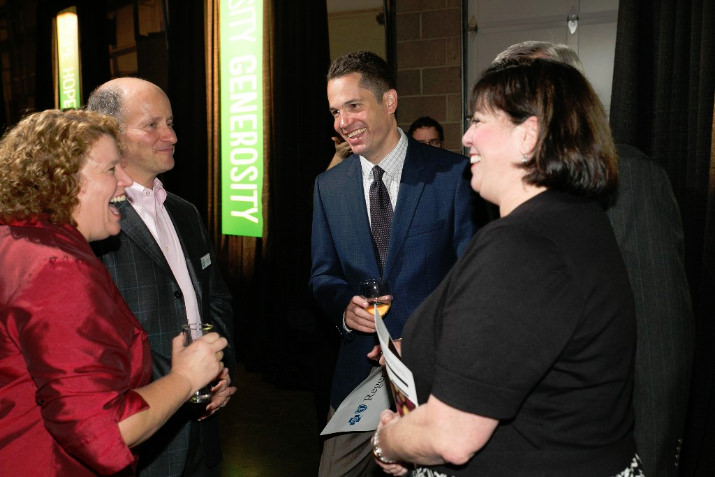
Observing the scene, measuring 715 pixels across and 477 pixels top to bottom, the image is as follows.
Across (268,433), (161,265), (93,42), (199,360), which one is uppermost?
(93,42)

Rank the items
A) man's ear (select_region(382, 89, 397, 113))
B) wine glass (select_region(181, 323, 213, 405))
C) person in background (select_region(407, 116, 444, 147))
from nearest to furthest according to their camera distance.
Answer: wine glass (select_region(181, 323, 213, 405))
man's ear (select_region(382, 89, 397, 113))
person in background (select_region(407, 116, 444, 147))

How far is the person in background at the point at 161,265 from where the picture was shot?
180 cm

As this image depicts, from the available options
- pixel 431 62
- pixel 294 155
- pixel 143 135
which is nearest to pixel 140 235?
pixel 143 135

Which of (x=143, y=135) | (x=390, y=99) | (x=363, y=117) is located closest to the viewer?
(x=143, y=135)

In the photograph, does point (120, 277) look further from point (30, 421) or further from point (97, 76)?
point (97, 76)

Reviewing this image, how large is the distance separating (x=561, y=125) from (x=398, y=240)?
1.03m

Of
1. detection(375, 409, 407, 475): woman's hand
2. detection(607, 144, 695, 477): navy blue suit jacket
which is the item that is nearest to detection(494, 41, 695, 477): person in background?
→ detection(607, 144, 695, 477): navy blue suit jacket

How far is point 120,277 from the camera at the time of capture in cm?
178

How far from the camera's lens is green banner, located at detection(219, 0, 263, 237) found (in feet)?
15.4

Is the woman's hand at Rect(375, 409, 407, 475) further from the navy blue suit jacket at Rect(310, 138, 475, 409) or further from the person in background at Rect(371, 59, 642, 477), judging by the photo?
the navy blue suit jacket at Rect(310, 138, 475, 409)

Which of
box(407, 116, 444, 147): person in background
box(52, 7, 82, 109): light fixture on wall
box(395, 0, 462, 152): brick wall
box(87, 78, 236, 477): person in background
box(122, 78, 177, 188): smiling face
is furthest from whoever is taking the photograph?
box(52, 7, 82, 109): light fixture on wall

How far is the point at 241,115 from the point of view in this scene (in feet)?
15.9

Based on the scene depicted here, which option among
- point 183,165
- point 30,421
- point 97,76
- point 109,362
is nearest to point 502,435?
point 109,362

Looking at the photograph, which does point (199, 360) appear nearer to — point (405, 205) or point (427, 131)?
point (405, 205)
